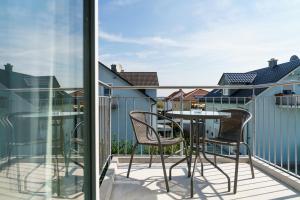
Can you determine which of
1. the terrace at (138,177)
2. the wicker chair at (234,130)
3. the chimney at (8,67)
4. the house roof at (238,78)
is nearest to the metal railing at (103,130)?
the terrace at (138,177)

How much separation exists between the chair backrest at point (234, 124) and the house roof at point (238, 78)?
13.8 m

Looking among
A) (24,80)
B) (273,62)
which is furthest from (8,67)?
(273,62)

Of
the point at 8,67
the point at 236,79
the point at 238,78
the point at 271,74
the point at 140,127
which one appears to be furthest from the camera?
the point at 271,74

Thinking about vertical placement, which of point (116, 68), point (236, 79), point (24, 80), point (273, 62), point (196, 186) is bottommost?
point (196, 186)

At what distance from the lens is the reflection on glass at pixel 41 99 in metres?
0.74

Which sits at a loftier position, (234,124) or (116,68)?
(116,68)

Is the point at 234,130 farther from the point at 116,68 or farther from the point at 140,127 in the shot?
the point at 116,68

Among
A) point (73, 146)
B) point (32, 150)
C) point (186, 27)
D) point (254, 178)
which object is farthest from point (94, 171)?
point (186, 27)

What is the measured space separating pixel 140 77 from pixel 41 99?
59.8ft

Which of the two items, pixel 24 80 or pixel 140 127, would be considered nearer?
pixel 24 80

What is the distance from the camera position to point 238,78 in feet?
56.9

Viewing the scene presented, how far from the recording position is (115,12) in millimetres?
7973

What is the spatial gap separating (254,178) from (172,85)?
1591 mm

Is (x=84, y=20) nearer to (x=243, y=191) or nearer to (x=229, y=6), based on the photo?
(x=243, y=191)
